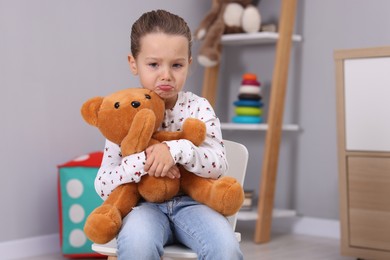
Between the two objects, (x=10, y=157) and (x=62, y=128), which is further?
(x=62, y=128)

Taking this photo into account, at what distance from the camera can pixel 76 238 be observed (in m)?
2.43

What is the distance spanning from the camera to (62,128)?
261 centimetres

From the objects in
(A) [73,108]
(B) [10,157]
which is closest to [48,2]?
(A) [73,108]

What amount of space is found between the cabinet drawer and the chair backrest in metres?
0.87

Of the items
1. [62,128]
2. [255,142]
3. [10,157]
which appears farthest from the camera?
[255,142]

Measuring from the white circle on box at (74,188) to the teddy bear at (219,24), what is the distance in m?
0.90

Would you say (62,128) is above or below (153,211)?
above

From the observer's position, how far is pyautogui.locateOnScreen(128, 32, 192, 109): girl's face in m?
1.42

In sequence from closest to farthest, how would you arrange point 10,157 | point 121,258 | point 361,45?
point 121,258
point 10,157
point 361,45

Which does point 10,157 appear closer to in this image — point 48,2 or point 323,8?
point 48,2

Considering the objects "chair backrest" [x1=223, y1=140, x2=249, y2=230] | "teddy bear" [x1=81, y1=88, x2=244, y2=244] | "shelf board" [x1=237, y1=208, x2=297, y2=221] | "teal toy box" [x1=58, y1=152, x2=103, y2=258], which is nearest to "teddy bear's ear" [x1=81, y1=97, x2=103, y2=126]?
"teddy bear" [x1=81, y1=88, x2=244, y2=244]

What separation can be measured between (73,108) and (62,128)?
0.09 metres

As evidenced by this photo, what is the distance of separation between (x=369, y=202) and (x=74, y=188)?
3.42 ft

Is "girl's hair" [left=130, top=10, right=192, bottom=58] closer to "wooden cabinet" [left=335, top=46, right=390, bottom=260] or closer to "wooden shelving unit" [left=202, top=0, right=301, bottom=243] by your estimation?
"wooden cabinet" [left=335, top=46, right=390, bottom=260]
